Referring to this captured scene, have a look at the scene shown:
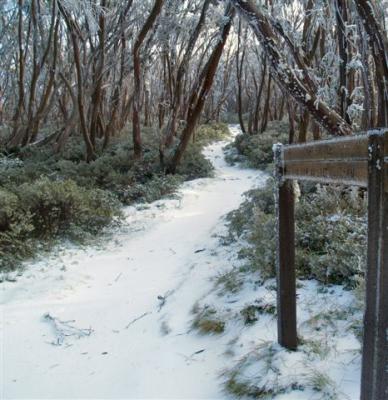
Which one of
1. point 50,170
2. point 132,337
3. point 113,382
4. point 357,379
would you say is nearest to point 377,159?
point 357,379

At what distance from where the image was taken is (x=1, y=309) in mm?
3992

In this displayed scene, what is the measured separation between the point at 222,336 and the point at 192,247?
2.78m

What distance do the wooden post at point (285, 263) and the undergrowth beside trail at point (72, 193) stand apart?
3407 mm

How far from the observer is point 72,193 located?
6113mm

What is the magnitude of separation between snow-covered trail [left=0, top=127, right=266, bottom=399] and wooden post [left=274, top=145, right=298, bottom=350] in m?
0.54

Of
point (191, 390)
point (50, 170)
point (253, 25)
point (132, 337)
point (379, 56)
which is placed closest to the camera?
point (191, 390)

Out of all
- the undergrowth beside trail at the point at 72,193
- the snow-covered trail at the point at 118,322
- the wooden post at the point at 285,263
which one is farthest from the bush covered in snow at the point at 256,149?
the wooden post at the point at 285,263

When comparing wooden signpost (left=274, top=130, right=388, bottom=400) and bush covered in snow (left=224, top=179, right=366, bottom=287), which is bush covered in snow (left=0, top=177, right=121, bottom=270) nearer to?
bush covered in snow (left=224, top=179, right=366, bottom=287)

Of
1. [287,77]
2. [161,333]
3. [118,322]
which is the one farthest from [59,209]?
[287,77]

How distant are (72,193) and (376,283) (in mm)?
5248

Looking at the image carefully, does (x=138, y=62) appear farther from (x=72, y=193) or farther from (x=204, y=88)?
(x=72, y=193)

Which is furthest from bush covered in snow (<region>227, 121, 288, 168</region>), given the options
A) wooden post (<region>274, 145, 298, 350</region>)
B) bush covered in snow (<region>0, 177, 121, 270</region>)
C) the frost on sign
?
the frost on sign

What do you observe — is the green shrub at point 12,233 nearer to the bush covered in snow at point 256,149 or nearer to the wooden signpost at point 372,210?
the wooden signpost at point 372,210

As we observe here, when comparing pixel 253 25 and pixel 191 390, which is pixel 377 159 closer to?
pixel 191 390
